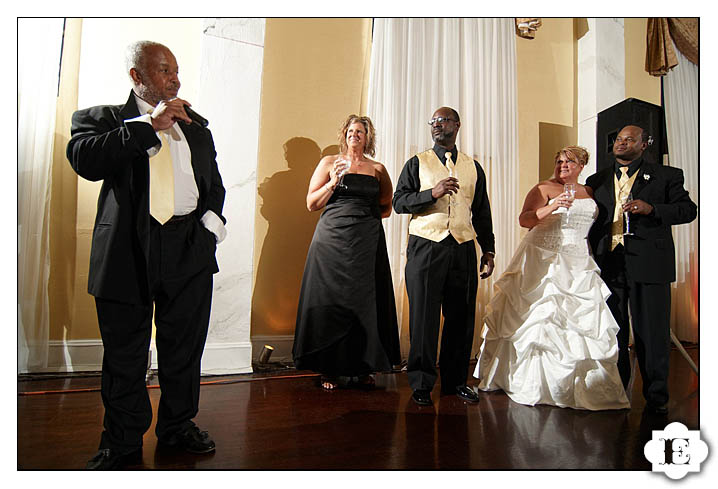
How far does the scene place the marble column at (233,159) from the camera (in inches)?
129

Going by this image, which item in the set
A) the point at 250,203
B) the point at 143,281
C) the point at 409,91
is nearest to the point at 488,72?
the point at 409,91

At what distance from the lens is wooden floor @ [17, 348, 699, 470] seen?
197 cm

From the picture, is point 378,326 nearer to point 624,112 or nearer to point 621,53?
point 624,112

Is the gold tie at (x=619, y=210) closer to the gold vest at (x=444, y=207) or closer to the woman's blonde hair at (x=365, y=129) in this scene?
the gold vest at (x=444, y=207)

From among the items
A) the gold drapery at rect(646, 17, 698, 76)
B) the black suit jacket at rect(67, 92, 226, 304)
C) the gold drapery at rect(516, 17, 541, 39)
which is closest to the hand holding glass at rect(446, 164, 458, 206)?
the gold drapery at rect(646, 17, 698, 76)

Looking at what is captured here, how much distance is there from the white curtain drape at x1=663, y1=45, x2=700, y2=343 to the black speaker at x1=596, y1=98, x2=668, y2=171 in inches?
3.9

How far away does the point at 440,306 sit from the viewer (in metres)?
2.82

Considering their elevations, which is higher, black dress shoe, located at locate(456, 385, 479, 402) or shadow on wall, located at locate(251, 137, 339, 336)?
shadow on wall, located at locate(251, 137, 339, 336)

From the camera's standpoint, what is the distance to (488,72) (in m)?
4.02

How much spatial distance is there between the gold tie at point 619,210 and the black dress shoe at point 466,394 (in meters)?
1.21

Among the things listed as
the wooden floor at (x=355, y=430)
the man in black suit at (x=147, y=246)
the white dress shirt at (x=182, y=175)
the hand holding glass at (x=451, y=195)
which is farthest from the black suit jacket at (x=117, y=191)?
the hand holding glass at (x=451, y=195)

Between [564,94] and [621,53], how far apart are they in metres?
0.80

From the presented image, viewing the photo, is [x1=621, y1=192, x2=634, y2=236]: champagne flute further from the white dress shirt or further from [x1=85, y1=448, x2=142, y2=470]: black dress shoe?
[x1=85, y1=448, x2=142, y2=470]: black dress shoe

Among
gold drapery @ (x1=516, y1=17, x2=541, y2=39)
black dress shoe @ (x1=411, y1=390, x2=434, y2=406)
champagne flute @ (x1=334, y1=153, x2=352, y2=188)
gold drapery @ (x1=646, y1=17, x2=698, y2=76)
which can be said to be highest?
gold drapery @ (x1=516, y1=17, x2=541, y2=39)
